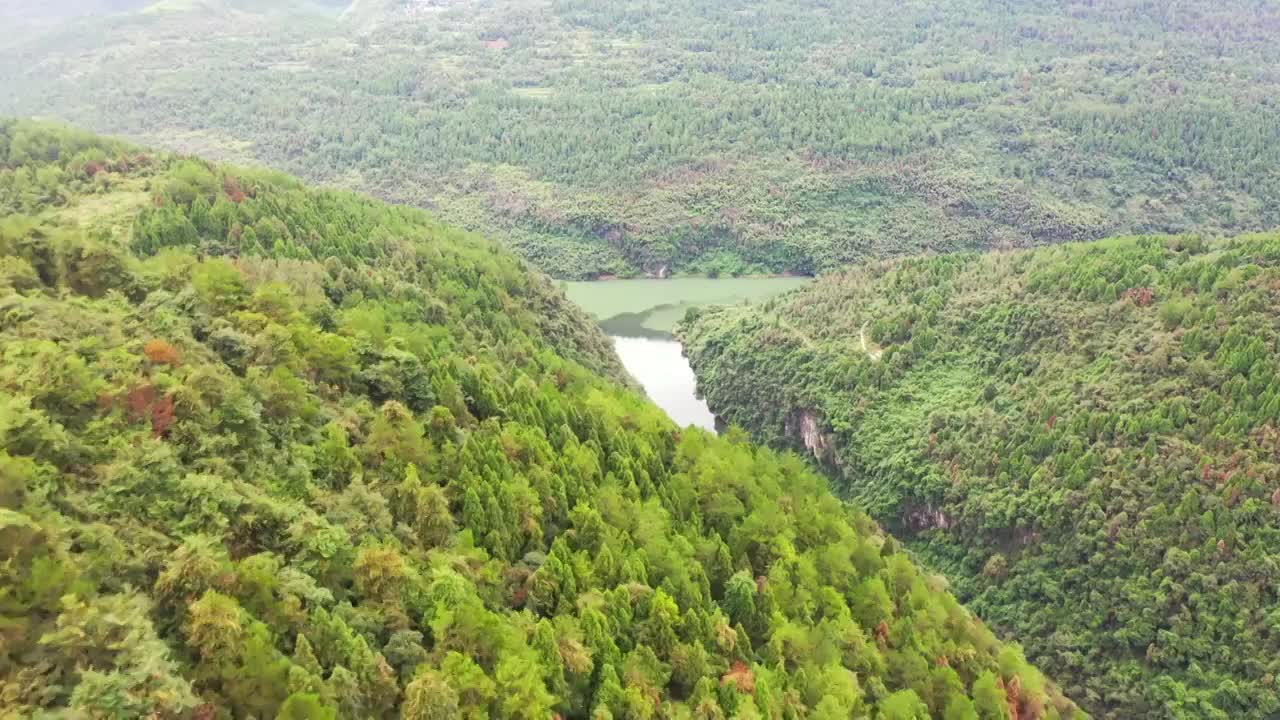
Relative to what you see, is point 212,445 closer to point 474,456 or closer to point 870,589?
point 474,456

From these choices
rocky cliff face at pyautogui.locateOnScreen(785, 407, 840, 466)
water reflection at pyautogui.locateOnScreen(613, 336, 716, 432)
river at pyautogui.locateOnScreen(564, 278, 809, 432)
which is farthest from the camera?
river at pyautogui.locateOnScreen(564, 278, 809, 432)

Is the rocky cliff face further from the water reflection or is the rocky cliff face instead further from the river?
the river

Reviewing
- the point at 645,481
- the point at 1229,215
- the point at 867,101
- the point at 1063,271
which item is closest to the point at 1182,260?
the point at 1063,271

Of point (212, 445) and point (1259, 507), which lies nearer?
point (212, 445)

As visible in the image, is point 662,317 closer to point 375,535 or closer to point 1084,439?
point 1084,439

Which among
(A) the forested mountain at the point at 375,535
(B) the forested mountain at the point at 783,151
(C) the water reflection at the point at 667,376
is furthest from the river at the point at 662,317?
(A) the forested mountain at the point at 375,535

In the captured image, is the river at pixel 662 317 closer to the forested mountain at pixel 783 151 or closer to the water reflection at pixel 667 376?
the water reflection at pixel 667 376

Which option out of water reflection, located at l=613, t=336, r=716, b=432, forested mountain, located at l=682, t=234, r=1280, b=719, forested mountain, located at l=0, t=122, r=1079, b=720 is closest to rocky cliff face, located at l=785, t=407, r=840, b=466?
forested mountain, located at l=682, t=234, r=1280, b=719

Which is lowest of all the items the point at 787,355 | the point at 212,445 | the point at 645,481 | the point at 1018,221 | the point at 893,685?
the point at 1018,221
